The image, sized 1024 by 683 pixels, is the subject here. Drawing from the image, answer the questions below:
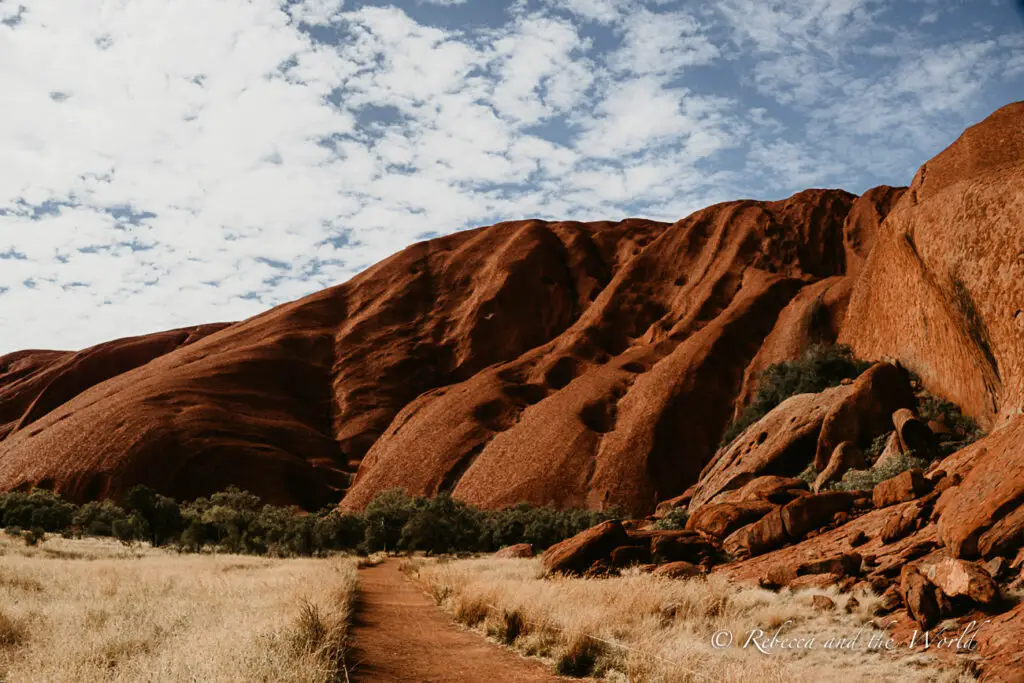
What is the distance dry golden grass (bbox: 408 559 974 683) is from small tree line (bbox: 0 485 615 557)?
92.8 ft

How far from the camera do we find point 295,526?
141ft

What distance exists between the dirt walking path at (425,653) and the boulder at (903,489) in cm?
1066

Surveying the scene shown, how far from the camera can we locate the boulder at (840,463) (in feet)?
86.6

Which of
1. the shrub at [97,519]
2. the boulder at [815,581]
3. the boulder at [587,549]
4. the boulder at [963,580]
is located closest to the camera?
the boulder at [963,580]

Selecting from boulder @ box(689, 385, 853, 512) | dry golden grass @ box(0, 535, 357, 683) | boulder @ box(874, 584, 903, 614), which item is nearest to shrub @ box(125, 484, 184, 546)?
dry golden grass @ box(0, 535, 357, 683)

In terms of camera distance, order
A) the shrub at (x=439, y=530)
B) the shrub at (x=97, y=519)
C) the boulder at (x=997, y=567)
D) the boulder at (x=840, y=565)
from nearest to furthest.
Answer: the boulder at (x=997, y=567), the boulder at (x=840, y=565), the shrub at (x=439, y=530), the shrub at (x=97, y=519)

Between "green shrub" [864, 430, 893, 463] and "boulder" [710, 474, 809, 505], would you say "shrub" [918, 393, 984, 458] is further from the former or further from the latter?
"boulder" [710, 474, 809, 505]

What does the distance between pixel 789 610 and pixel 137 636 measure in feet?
32.5

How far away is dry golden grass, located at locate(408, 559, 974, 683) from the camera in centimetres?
816

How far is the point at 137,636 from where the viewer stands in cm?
905

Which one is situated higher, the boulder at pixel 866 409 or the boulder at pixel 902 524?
the boulder at pixel 866 409

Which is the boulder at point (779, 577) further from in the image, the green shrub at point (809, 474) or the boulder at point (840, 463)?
the green shrub at point (809, 474)

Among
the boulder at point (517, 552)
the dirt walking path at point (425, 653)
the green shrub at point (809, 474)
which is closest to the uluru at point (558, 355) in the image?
the green shrub at point (809, 474)

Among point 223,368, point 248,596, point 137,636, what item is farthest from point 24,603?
point 223,368
